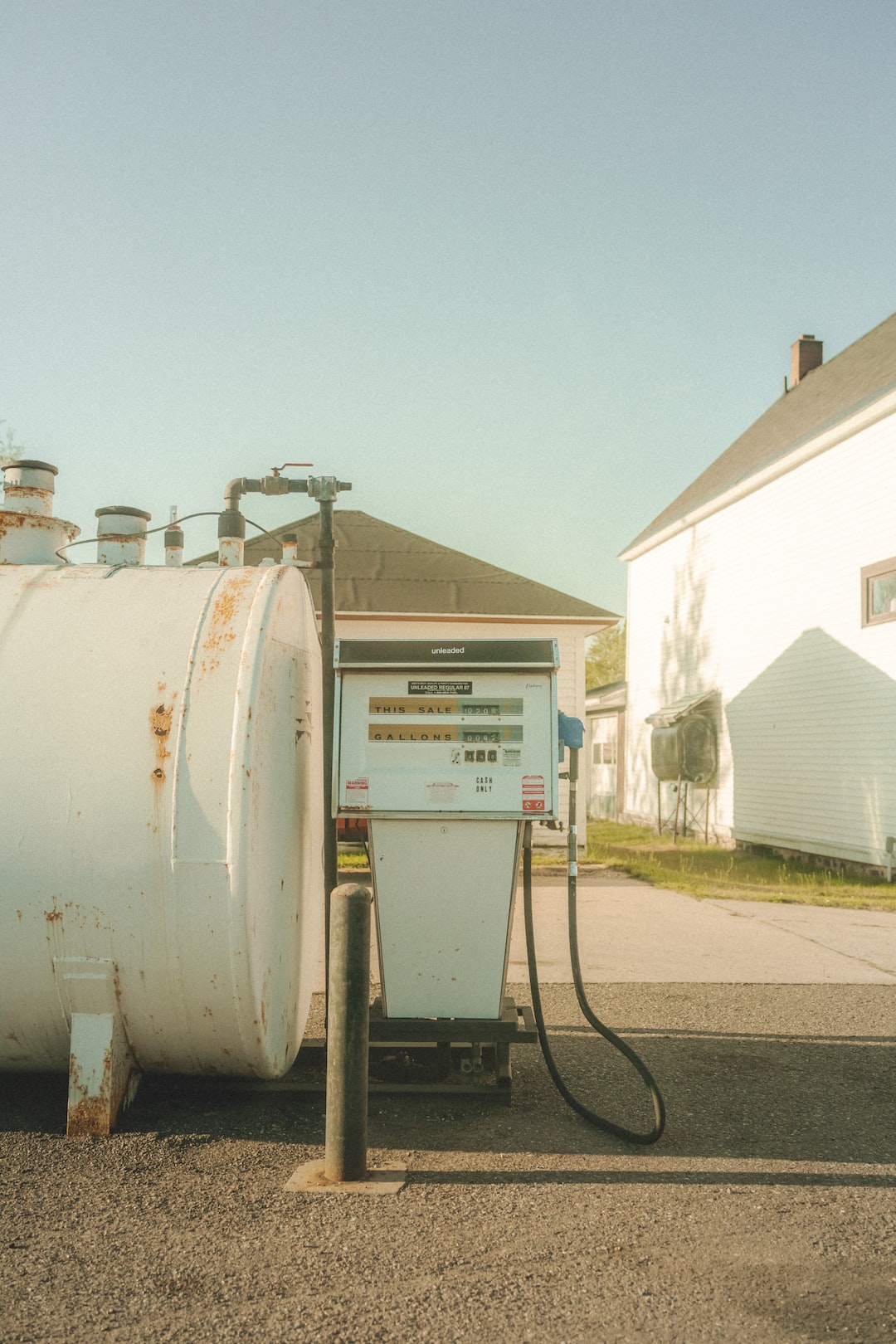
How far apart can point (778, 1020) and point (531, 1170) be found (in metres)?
2.95

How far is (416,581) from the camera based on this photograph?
17.0 m

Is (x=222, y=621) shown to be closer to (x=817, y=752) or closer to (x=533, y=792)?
(x=533, y=792)

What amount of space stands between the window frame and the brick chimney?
374 inches

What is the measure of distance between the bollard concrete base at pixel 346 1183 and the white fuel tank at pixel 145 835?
54cm

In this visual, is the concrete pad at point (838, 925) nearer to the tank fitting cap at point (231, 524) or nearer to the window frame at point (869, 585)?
the window frame at point (869, 585)

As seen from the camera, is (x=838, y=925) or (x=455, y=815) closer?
(x=455, y=815)

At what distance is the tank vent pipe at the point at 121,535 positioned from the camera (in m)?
5.38

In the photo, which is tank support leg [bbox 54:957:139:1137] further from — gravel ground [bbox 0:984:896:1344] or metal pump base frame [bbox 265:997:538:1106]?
metal pump base frame [bbox 265:997:538:1106]

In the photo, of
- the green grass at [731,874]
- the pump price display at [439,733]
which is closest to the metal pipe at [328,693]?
the pump price display at [439,733]

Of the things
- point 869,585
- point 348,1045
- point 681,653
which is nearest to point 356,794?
Answer: point 348,1045

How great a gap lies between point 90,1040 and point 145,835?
2.65 ft

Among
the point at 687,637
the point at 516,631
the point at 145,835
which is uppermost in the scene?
the point at 687,637

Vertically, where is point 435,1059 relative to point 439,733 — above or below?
below

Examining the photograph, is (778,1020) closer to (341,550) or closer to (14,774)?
(14,774)
